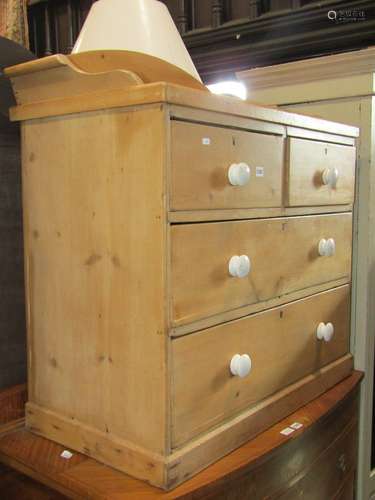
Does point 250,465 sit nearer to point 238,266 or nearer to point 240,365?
point 240,365

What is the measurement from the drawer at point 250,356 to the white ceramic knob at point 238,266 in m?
0.11

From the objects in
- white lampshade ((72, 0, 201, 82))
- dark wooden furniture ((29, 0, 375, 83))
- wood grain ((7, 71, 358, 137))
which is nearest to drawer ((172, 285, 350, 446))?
wood grain ((7, 71, 358, 137))

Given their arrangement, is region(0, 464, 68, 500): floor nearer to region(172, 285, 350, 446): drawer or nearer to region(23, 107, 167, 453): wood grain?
region(23, 107, 167, 453): wood grain

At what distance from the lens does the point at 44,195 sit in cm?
109

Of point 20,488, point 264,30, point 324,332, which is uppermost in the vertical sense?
point 264,30

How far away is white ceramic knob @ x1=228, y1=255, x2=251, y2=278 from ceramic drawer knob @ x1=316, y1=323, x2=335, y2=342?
427 millimetres

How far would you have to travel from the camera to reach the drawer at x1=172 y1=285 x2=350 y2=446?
950mm

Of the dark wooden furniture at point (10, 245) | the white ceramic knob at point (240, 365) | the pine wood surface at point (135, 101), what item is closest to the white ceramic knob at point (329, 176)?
the pine wood surface at point (135, 101)

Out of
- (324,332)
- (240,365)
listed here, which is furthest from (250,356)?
(324,332)

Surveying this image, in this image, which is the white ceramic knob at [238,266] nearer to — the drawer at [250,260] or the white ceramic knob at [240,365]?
the drawer at [250,260]

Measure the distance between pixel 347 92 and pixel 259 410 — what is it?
0.97 metres

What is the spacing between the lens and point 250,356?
3.67 feet

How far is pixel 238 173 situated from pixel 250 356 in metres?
0.40

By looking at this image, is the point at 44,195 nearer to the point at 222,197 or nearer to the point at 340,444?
the point at 222,197
